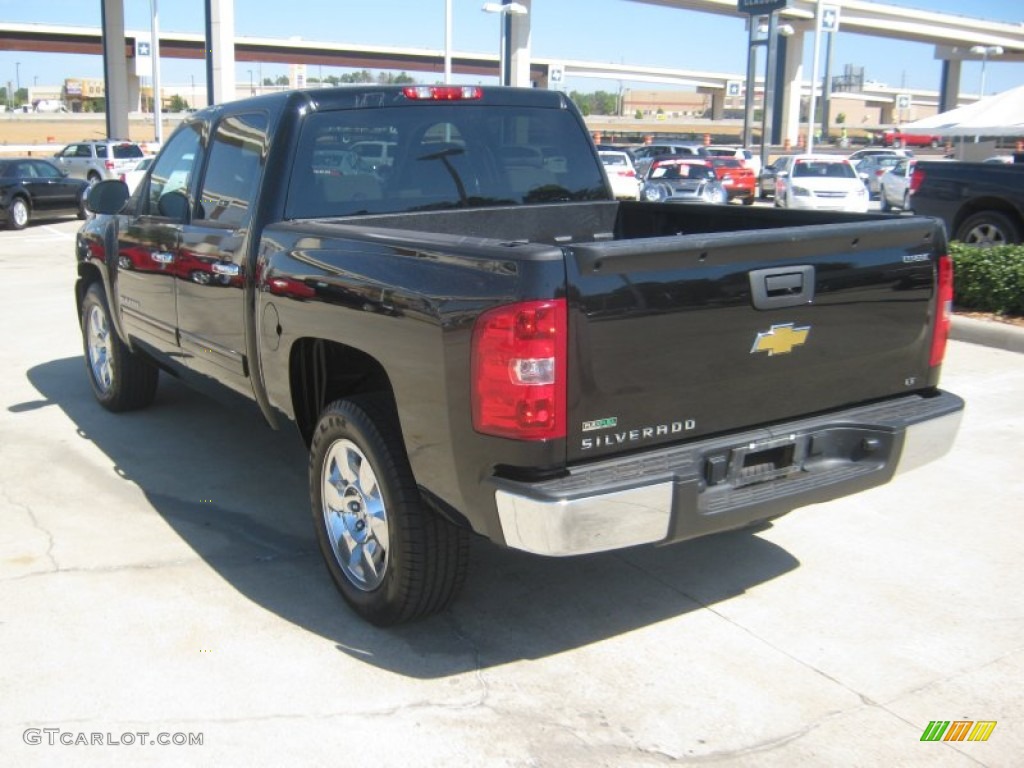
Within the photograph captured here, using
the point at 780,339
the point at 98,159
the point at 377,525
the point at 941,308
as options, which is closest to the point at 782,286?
the point at 780,339

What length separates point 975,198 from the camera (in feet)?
38.5

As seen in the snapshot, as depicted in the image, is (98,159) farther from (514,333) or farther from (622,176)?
(514,333)

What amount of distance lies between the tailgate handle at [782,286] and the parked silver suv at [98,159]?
100 feet

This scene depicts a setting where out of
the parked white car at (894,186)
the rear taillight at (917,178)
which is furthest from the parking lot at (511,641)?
the parked white car at (894,186)

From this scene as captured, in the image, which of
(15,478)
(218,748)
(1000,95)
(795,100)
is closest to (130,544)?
(15,478)

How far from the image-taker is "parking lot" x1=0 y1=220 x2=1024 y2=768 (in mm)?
3293

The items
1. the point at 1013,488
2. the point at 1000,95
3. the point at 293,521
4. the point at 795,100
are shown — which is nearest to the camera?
the point at 293,521

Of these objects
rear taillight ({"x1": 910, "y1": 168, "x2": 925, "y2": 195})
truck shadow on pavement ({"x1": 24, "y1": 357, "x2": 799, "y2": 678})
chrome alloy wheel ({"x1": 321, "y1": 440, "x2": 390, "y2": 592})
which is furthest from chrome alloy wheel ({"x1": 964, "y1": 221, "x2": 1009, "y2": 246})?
chrome alloy wheel ({"x1": 321, "y1": 440, "x2": 390, "y2": 592})

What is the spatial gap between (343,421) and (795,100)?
84.5m

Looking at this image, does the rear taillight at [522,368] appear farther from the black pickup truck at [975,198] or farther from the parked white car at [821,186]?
the parked white car at [821,186]

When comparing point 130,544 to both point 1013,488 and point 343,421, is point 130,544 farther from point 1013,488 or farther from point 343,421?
point 1013,488

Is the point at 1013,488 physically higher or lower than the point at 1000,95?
lower

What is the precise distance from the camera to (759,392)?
3.63m

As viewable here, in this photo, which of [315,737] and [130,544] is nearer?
[315,737]
